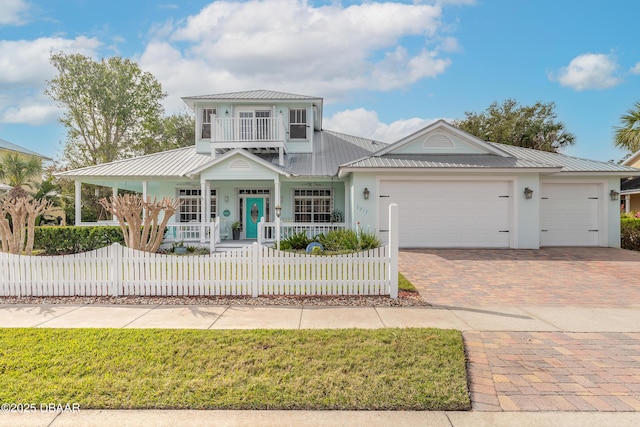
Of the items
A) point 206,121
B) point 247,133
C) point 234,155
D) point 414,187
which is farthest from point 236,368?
point 206,121

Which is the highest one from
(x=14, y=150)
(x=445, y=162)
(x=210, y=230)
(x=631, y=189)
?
(x=14, y=150)

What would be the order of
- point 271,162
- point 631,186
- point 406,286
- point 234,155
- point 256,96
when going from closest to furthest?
point 406,286
point 234,155
point 271,162
point 256,96
point 631,186

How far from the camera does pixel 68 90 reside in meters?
26.3

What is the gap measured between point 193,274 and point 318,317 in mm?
2732

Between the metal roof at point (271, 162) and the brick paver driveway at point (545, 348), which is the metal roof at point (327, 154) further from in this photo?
the brick paver driveway at point (545, 348)

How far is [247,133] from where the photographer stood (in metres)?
16.7

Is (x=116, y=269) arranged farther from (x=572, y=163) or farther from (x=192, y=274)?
(x=572, y=163)

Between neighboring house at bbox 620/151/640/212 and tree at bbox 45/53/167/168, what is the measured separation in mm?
33431

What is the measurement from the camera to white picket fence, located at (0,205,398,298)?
22.2 ft

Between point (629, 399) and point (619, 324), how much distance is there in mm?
2484

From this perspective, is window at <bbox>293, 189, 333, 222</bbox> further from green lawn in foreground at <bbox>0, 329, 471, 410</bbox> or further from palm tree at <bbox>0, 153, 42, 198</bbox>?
palm tree at <bbox>0, 153, 42, 198</bbox>

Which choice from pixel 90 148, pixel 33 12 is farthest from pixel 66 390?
pixel 90 148

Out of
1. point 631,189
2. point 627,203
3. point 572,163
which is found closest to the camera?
point 572,163

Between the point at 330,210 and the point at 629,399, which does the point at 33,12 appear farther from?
the point at 629,399
